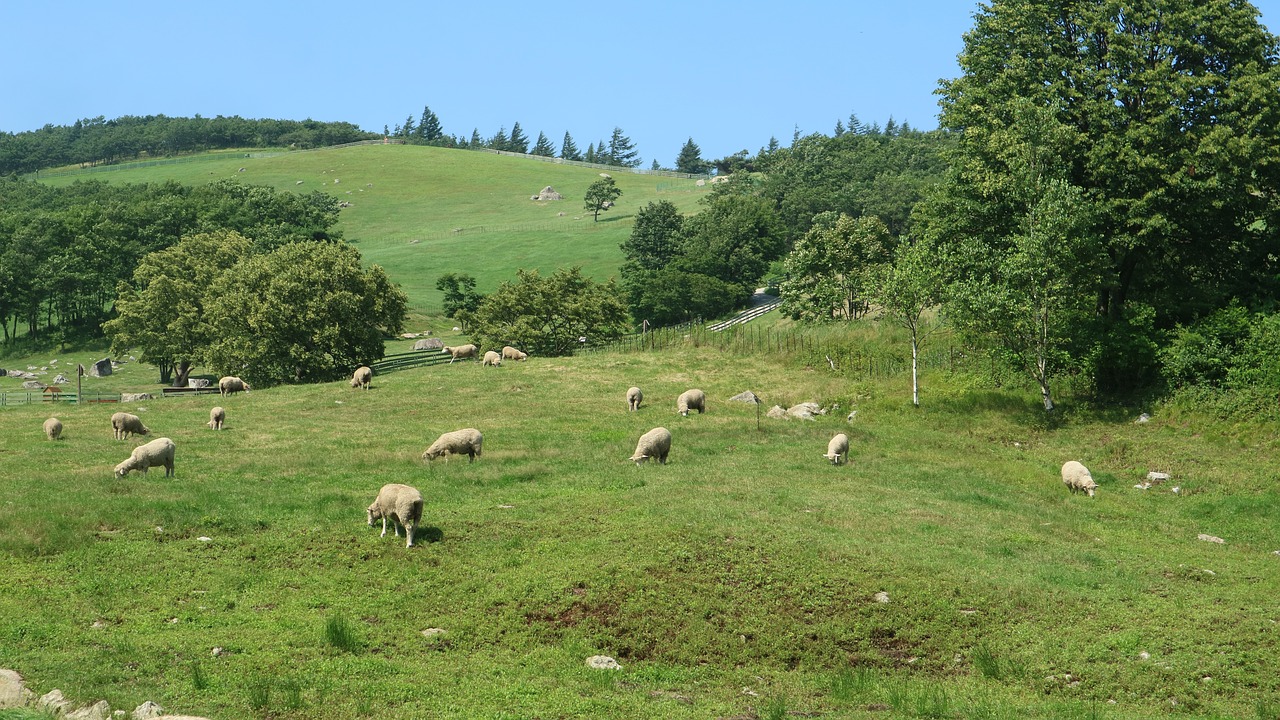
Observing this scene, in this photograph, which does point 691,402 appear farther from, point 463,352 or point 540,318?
point 540,318

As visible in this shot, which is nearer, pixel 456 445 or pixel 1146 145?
pixel 456 445

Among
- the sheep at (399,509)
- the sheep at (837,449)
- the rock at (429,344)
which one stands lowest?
the rock at (429,344)

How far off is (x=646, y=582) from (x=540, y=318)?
5492 cm

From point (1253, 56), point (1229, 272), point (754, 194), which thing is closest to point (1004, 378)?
point (1229, 272)

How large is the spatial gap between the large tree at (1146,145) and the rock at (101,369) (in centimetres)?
7434

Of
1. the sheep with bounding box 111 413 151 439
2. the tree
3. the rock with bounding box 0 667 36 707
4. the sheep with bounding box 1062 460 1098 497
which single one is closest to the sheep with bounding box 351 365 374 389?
the sheep with bounding box 111 413 151 439

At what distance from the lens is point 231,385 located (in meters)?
57.7

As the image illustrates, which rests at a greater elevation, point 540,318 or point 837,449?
point 540,318

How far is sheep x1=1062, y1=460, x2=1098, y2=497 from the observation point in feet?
103

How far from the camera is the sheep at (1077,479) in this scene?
31.3m

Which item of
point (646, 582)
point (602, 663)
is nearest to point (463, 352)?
point (646, 582)

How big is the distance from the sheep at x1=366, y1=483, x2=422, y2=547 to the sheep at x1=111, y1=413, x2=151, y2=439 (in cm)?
1831

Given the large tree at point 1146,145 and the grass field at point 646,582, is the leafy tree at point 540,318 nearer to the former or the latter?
the large tree at point 1146,145

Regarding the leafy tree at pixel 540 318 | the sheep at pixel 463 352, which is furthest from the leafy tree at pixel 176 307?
the leafy tree at pixel 540 318
